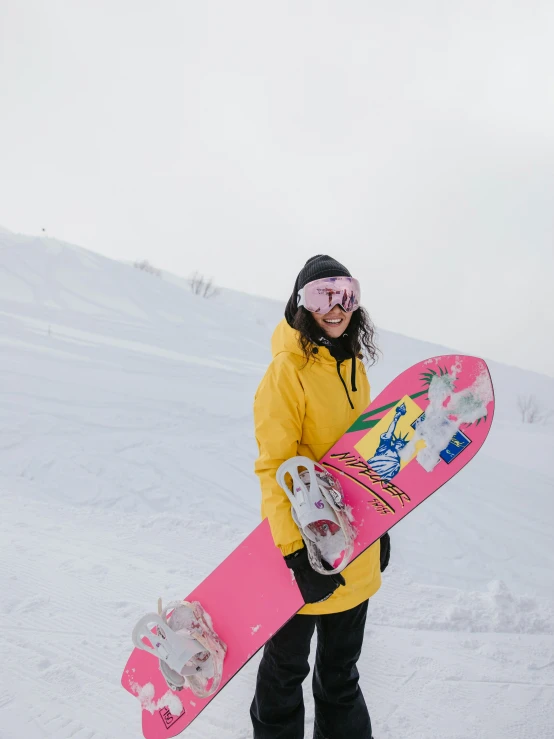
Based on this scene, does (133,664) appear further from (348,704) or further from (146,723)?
(348,704)

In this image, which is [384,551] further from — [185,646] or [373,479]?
[185,646]

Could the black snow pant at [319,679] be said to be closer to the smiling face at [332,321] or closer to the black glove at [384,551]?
the black glove at [384,551]

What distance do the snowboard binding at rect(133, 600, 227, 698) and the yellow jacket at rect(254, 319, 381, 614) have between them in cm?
45

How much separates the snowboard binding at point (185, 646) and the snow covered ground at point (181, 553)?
1.28 ft

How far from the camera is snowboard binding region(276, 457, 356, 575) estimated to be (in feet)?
4.96

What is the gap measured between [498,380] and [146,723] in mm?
27949

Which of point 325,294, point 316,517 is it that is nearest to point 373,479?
point 316,517

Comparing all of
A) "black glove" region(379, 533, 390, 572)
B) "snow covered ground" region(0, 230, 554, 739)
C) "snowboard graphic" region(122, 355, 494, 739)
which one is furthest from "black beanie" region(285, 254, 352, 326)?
"snow covered ground" region(0, 230, 554, 739)

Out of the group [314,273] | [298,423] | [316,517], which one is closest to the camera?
[316,517]

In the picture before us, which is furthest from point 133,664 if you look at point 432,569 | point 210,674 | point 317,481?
point 432,569

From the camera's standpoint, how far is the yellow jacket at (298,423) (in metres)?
1.55

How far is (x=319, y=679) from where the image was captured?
1.77 meters

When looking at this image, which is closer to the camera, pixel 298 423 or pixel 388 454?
pixel 298 423

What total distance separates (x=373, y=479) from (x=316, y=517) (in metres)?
0.43
